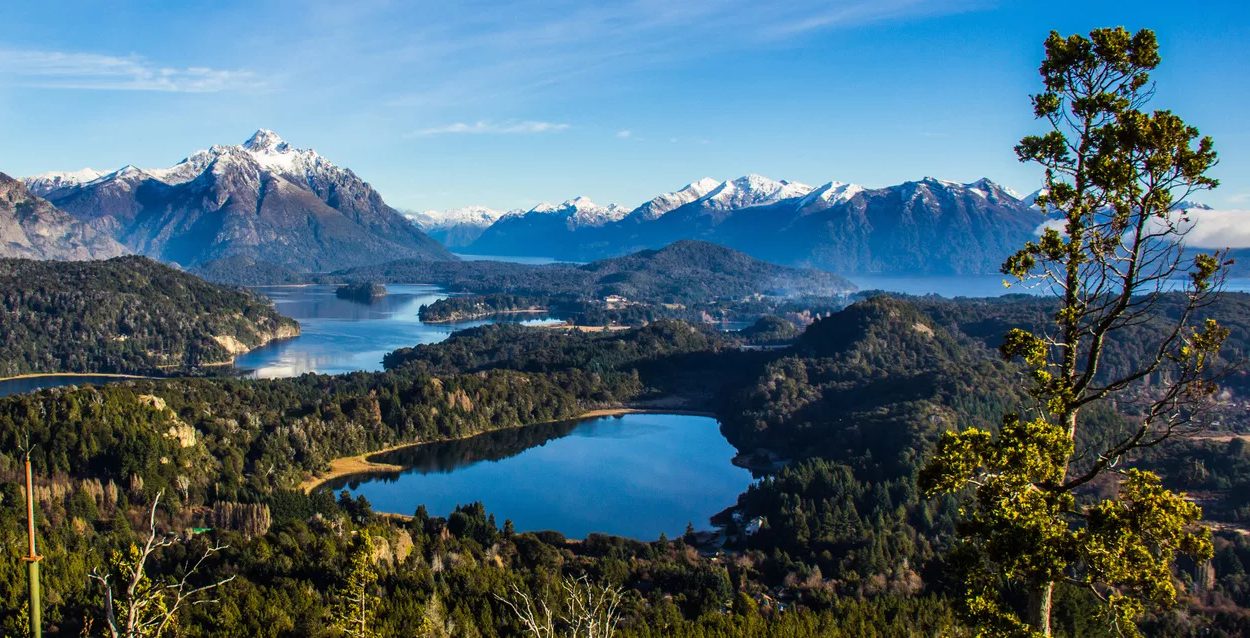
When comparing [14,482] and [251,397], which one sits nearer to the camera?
[14,482]

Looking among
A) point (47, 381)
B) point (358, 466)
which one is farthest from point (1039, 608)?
point (47, 381)

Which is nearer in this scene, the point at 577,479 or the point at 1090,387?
the point at 1090,387

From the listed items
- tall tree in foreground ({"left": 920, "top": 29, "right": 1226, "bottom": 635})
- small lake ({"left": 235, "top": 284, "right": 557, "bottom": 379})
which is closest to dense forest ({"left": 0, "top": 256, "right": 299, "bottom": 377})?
small lake ({"left": 235, "top": 284, "right": 557, "bottom": 379})

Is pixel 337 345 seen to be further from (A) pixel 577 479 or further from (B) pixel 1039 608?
(B) pixel 1039 608

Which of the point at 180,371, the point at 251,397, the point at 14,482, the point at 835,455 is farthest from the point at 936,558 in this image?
the point at 180,371

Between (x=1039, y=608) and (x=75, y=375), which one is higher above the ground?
(x=1039, y=608)

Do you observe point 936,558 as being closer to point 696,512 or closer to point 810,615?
point 810,615

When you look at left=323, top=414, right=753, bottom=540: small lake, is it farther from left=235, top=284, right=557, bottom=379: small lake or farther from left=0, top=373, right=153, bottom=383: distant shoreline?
left=0, top=373, right=153, bottom=383: distant shoreline
